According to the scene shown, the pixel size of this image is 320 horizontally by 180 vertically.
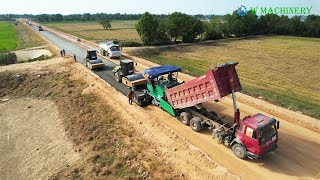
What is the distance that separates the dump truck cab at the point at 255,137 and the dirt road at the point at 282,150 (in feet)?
2.29

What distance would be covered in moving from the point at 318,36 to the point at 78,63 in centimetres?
7942

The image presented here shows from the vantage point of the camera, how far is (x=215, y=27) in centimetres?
7731

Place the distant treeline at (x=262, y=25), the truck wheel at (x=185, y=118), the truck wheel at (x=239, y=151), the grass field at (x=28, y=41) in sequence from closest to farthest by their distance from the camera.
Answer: the truck wheel at (x=239, y=151), the truck wheel at (x=185, y=118), the grass field at (x=28, y=41), the distant treeline at (x=262, y=25)

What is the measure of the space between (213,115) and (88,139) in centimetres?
828

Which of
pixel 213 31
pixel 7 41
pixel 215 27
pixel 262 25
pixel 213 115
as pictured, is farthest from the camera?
pixel 262 25

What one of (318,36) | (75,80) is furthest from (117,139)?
(318,36)

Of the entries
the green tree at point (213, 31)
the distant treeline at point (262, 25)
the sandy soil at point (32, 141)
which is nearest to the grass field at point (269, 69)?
the green tree at point (213, 31)

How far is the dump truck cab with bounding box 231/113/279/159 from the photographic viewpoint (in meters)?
12.6

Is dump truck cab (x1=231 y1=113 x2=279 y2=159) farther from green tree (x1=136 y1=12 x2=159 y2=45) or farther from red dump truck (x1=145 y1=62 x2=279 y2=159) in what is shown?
green tree (x1=136 y1=12 x2=159 y2=45)

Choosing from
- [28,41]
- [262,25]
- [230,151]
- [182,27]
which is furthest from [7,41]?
[262,25]

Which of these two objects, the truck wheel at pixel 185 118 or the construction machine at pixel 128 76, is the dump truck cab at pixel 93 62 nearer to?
the construction machine at pixel 128 76

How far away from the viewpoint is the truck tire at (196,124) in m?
16.0

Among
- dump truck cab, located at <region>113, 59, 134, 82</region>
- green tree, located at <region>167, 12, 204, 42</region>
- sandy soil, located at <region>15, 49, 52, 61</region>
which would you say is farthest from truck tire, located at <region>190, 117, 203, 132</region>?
green tree, located at <region>167, 12, 204, 42</region>

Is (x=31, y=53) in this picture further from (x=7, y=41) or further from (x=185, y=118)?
(x=185, y=118)
